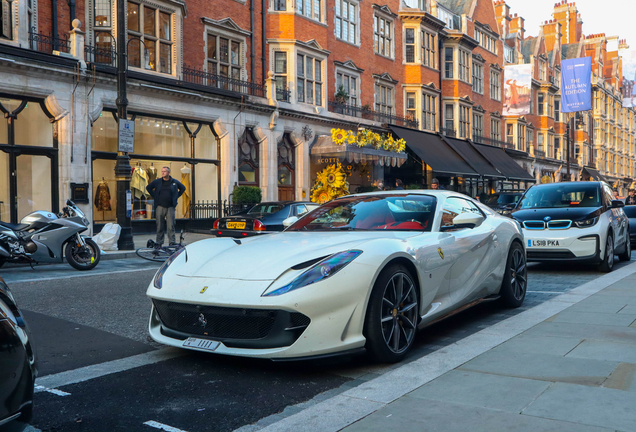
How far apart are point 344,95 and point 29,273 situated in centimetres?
1821

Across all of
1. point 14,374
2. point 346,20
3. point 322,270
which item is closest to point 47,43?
point 322,270

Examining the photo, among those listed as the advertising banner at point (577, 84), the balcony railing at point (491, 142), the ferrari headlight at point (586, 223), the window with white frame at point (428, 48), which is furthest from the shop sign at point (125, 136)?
the balcony railing at point (491, 142)

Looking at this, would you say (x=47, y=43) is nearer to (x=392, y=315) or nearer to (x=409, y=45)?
(x=392, y=315)

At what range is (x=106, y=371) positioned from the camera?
13.2 feet

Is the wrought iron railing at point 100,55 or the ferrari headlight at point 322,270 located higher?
the wrought iron railing at point 100,55

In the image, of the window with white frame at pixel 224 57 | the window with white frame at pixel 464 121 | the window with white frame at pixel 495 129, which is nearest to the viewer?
the window with white frame at pixel 224 57

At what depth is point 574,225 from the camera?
9398 millimetres

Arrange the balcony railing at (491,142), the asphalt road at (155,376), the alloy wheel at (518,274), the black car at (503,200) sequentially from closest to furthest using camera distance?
the asphalt road at (155,376) → the alloy wheel at (518,274) → the black car at (503,200) → the balcony railing at (491,142)

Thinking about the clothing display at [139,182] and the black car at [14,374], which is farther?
the clothing display at [139,182]

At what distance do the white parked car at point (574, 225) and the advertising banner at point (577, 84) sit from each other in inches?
703

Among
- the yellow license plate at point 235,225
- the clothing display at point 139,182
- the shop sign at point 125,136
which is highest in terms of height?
the shop sign at point 125,136

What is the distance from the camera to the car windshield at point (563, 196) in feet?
33.2

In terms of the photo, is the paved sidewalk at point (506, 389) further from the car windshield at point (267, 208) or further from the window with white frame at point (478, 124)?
the window with white frame at point (478, 124)

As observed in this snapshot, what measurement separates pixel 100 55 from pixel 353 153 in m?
9.65
